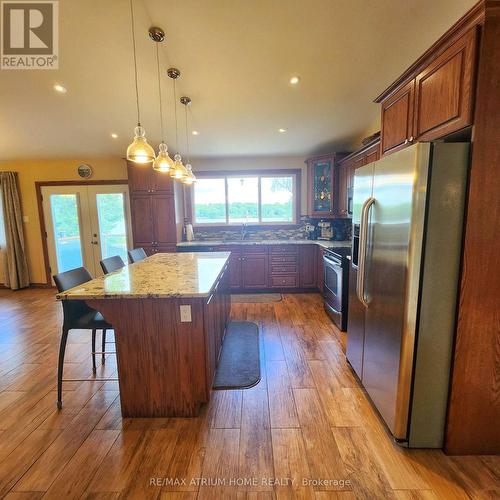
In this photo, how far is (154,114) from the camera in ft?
11.8

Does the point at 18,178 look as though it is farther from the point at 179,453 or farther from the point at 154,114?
the point at 179,453

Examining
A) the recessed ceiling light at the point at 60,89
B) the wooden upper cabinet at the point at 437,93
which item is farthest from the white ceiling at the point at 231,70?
the wooden upper cabinet at the point at 437,93

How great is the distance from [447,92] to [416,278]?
101cm

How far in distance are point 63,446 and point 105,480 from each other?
0.44m

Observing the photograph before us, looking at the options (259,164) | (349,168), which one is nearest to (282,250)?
(349,168)

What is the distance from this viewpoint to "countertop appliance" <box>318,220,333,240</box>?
181 inches

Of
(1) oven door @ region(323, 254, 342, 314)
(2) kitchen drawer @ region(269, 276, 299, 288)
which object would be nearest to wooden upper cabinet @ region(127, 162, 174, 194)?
(2) kitchen drawer @ region(269, 276, 299, 288)

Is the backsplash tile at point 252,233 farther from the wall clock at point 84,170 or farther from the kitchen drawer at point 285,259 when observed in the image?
the wall clock at point 84,170

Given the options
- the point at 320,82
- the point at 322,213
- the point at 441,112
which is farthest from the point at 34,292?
the point at 441,112

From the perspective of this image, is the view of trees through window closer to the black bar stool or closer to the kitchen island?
the black bar stool

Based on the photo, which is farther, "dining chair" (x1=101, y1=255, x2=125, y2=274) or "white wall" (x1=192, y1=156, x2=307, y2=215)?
"white wall" (x1=192, y1=156, x2=307, y2=215)

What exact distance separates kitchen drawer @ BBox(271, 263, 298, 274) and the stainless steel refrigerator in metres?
2.71

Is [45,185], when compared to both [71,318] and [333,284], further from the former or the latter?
[333,284]

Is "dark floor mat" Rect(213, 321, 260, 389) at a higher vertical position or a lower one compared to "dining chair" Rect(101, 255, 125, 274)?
lower
